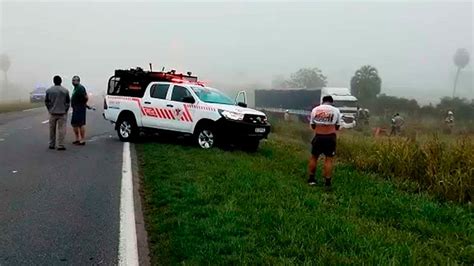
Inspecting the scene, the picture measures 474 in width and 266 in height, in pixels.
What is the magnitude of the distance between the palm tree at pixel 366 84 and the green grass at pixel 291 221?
56094 millimetres

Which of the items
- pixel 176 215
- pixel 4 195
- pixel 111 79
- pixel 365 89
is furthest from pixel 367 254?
pixel 365 89

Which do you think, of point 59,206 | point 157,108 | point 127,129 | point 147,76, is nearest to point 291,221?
point 59,206

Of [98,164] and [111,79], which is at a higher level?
[111,79]

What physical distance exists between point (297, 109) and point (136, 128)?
35.5 metres

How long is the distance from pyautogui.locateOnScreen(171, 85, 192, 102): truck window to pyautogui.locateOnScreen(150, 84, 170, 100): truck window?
332 mm

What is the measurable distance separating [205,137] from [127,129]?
3.09 m

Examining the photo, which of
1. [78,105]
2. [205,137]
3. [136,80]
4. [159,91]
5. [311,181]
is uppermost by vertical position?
[136,80]

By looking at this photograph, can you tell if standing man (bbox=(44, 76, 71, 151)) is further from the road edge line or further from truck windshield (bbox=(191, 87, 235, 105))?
the road edge line

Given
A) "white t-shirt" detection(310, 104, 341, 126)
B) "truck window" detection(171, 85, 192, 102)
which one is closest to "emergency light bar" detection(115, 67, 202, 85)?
"truck window" detection(171, 85, 192, 102)

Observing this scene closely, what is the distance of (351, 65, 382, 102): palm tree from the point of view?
211ft

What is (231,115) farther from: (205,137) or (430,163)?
(430,163)

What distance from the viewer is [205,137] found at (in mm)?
14188

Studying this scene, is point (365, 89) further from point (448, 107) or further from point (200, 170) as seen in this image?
point (200, 170)

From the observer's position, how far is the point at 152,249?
540 cm
